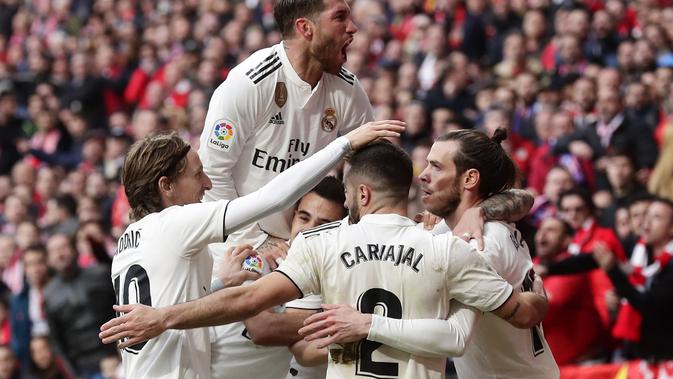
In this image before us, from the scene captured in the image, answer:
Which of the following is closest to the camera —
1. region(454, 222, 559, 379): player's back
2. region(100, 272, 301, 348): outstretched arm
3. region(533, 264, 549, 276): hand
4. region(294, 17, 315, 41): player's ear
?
region(100, 272, 301, 348): outstretched arm

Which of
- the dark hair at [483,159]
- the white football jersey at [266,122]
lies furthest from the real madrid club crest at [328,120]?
the dark hair at [483,159]

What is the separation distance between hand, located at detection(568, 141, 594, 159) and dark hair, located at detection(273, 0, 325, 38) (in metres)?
5.10

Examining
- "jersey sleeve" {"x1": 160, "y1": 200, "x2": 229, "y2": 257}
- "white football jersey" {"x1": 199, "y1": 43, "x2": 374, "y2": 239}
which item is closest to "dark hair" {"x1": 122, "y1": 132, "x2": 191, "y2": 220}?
"jersey sleeve" {"x1": 160, "y1": 200, "x2": 229, "y2": 257}

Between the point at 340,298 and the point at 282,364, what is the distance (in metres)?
1.33

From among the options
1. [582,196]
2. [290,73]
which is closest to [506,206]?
[290,73]

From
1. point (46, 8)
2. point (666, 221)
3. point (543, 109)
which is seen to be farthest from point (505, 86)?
point (46, 8)

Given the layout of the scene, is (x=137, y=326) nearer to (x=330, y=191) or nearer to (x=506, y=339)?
(x=330, y=191)

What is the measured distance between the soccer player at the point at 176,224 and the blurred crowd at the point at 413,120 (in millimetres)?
3315

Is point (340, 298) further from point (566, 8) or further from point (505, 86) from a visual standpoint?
point (566, 8)

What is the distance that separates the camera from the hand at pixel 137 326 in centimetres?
531

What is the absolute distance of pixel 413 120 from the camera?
498 inches

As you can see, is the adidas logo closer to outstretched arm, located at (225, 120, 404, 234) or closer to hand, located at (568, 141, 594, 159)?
outstretched arm, located at (225, 120, 404, 234)

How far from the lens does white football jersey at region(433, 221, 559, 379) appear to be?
19.0ft

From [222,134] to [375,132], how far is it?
45.1 inches
